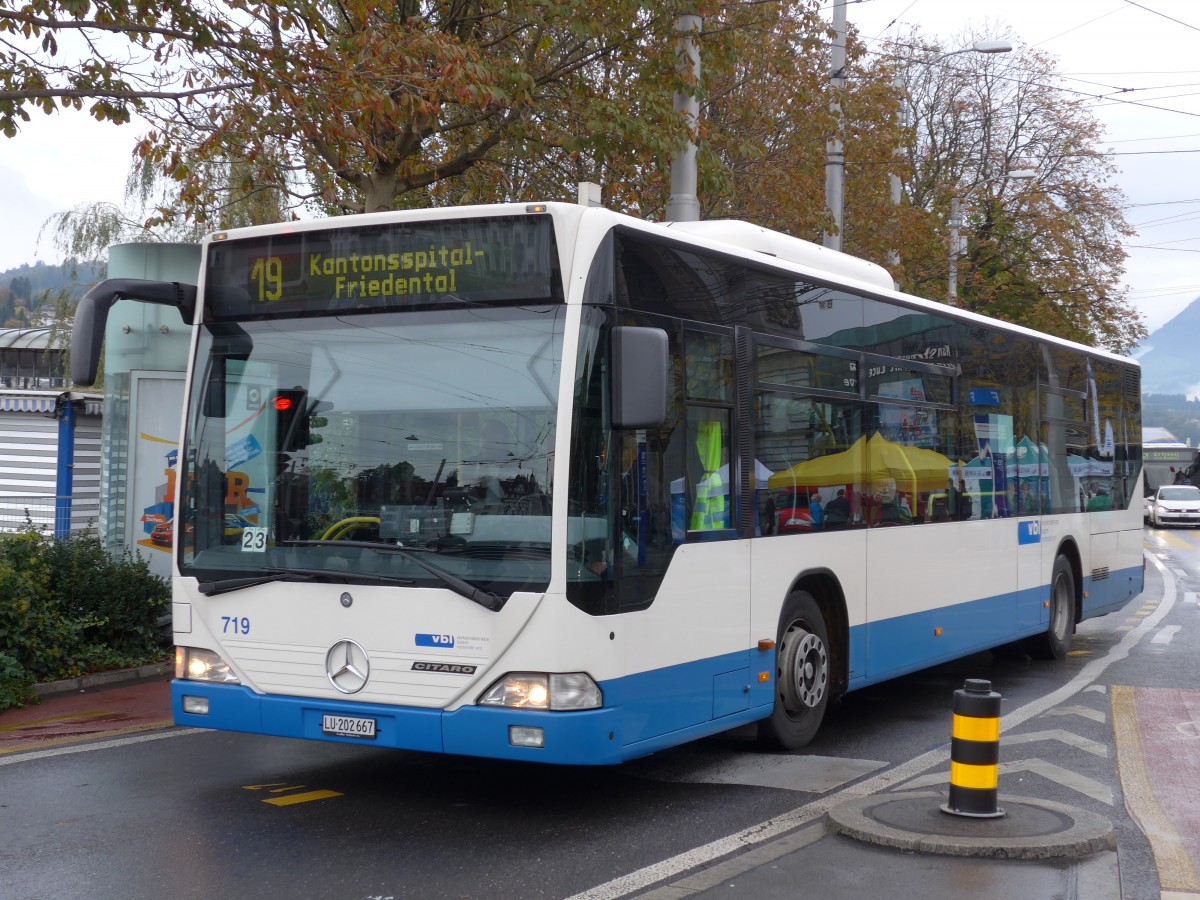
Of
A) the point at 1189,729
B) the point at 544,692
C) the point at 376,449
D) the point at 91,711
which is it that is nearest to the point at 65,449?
the point at 91,711

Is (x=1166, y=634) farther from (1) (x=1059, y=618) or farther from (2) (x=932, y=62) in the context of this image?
(2) (x=932, y=62)

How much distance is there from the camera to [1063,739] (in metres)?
9.24

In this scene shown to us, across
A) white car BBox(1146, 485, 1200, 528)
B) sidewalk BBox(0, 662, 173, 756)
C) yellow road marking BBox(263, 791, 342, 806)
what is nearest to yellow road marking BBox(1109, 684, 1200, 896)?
yellow road marking BBox(263, 791, 342, 806)

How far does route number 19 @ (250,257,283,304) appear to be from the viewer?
732 cm

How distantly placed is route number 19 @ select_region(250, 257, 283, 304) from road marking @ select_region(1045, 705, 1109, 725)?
6620mm

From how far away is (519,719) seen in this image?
645 cm

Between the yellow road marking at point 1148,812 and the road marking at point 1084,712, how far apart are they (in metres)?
0.10

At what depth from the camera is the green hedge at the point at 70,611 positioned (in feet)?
34.6

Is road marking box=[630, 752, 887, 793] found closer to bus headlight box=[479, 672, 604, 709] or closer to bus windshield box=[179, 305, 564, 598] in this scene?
bus headlight box=[479, 672, 604, 709]

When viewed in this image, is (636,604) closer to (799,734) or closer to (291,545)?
(291,545)

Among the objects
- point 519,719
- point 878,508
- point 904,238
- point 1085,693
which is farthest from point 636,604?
point 904,238

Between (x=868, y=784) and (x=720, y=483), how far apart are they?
1.96 meters

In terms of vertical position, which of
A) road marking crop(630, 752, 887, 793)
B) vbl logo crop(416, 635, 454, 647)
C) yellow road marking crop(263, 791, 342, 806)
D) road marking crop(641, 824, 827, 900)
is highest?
vbl logo crop(416, 635, 454, 647)

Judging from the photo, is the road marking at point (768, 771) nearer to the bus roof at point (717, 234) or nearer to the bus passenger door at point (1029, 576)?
the bus roof at point (717, 234)
